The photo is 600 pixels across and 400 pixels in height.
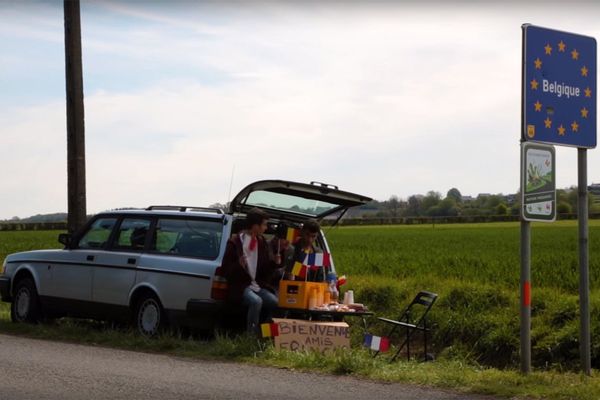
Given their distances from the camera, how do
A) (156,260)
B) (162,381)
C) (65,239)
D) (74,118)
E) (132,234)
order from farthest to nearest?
(74,118)
(65,239)
(132,234)
(156,260)
(162,381)

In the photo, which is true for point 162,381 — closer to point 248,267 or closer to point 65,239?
point 248,267

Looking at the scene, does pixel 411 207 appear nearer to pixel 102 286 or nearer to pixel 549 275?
pixel 549 275

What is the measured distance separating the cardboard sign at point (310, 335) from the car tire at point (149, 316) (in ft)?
5.41

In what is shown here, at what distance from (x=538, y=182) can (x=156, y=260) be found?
4.97 metres

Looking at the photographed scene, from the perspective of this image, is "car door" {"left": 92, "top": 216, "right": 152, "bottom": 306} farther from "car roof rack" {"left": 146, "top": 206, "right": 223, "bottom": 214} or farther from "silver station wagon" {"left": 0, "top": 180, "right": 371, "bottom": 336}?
"car roof rack" {"left": 146, "top": 206, "right": 223, "bottom": 214}

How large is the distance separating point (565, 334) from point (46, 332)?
266 inches

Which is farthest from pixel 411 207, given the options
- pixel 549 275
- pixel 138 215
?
pixel 138 215

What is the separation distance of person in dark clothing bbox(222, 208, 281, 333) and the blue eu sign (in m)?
3.53

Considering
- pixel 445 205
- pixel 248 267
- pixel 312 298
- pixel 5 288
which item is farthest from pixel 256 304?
pixel 445 205

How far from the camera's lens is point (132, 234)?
13211 mm

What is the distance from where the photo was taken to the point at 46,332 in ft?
42.3

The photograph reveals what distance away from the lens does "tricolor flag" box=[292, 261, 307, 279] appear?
12.0 meters

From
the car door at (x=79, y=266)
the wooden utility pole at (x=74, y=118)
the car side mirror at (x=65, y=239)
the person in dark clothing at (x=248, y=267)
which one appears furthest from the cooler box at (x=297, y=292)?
the wooden utility pole at (x=74, y=118)

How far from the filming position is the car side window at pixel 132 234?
13.1 metres
